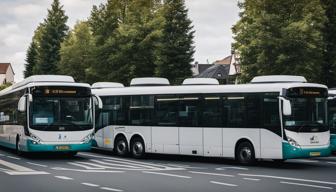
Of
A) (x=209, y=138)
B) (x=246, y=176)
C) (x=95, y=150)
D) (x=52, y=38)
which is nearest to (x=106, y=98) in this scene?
(x=95, y=150)

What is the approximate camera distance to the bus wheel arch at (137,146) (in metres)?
22.4

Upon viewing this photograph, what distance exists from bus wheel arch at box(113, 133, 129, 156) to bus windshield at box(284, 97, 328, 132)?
24.3ft

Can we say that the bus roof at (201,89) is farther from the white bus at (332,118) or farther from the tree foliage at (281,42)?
the tree foliage at (281,42)

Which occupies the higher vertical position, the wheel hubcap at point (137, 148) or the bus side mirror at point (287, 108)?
the bus side mirror at point (287, 108)

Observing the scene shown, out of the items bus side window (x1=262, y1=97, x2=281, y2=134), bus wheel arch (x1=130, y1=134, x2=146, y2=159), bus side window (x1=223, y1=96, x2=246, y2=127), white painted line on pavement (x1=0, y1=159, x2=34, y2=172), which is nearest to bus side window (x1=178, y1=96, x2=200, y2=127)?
bus side window (x1=223, y1=96, x2=246, y2=127)

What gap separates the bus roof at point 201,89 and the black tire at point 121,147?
186cm

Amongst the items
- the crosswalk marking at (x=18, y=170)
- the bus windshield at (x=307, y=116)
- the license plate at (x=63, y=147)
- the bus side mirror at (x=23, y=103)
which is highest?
the bus side mirror at (x=23, y=103)

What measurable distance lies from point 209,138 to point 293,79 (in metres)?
3.41

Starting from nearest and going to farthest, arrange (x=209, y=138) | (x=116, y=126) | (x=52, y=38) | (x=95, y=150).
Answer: (x=209, y=138), (x=116, y=126), (x=95, y=150), (x=52, y=38)

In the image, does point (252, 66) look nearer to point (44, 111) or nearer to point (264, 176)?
point (44, 111)

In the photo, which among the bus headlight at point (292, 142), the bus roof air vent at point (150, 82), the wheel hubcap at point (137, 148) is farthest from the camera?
the bus roof air vent at point (150, 82)

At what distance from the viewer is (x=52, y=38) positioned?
79188 millimetres

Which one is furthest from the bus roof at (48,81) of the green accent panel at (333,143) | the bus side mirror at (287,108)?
the green accent panel at (333,143)

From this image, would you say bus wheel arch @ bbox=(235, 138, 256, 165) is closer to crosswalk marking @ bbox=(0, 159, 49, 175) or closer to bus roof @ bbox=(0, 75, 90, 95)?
bus roof @ bbox=(0, 75, 90, 95)
